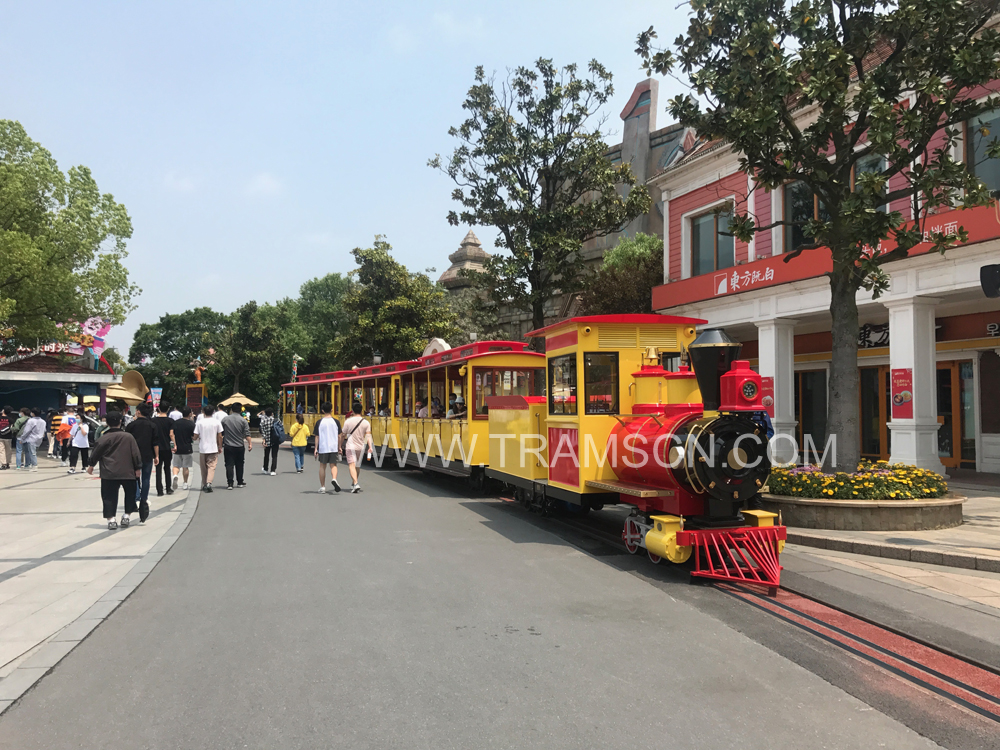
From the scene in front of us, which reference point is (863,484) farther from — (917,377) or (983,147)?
(983,147)

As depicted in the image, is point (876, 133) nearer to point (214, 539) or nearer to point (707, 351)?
point (707, 351)

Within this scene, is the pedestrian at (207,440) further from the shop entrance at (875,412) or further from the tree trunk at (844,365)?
the shop entrance at (875,412)

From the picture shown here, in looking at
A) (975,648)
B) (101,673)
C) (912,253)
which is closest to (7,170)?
(101,673)

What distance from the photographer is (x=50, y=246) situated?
22.2 m

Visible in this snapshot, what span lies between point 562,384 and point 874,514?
4000 millimetres

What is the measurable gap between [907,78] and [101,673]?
34.3 ft

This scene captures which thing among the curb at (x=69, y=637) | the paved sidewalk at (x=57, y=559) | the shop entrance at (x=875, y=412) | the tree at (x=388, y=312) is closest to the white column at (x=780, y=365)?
the shop entrance at (x=875, y=412)

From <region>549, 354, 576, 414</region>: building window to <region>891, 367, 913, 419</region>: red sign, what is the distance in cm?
799

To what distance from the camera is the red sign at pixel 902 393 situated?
1330 cm

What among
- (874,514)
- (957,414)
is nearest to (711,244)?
(957,414)

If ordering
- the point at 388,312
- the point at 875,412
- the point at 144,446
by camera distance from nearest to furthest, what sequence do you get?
1. the point at 144,446
2. the point at 875,412
3. the point at 388,312

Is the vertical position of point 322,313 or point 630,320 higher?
point 322,313

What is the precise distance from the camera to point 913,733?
11.8 feet

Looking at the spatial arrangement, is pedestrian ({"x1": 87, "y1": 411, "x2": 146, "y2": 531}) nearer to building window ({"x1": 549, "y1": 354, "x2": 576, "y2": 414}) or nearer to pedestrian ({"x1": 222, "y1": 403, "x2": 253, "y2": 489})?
pedestrian ({"x1": 222, "y1": 403, "x2": 253, "y2": 489})
